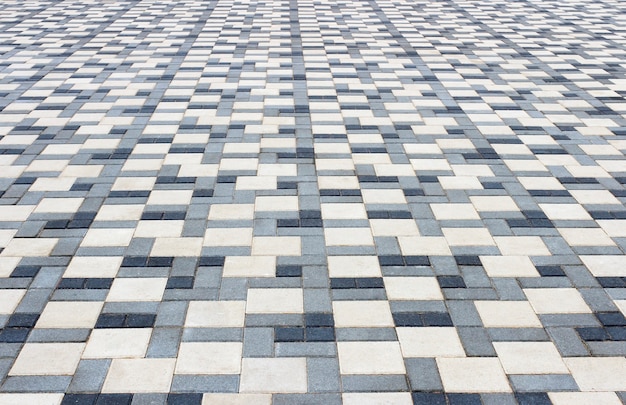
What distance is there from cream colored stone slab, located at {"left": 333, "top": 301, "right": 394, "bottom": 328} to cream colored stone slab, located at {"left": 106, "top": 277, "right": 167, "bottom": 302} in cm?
99

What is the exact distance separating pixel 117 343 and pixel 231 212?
1.39 metres

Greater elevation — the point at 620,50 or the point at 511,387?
the point at 511,387

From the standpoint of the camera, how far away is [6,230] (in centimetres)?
370

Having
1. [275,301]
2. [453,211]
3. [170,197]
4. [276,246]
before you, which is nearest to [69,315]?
[275,301]

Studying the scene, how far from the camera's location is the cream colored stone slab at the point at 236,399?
8.02 feet

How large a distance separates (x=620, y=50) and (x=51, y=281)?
842 centimetres

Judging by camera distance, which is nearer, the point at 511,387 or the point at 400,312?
the point at 511,387

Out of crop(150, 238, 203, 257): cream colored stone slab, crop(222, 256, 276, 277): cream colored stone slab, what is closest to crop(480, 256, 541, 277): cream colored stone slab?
crop(222, 256, 276, 277): cream colored stone slab

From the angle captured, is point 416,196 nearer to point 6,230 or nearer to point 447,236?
point 447,236

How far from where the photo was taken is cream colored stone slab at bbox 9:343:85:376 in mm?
2598

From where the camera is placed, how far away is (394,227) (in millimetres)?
3795

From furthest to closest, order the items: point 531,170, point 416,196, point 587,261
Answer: point 531,170, point 416,196, point 587,261

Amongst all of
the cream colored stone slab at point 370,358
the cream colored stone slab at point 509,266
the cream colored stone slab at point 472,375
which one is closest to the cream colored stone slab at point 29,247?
the cream colored stone slab at point 370,358

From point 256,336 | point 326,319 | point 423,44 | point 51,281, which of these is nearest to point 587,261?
point 326,319
